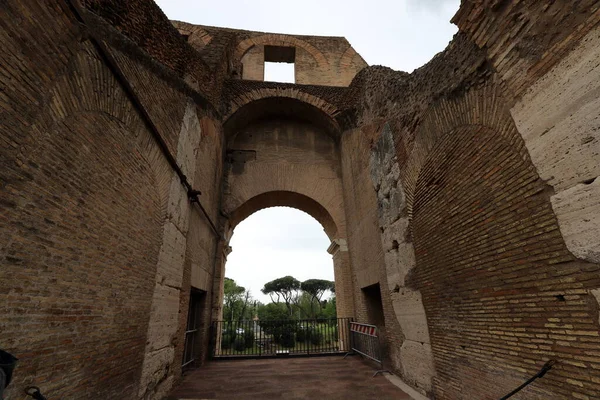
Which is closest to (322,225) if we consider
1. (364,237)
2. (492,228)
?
(364,237)

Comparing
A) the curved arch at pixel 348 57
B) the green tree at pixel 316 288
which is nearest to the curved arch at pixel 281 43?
the curved arch at pixel 348 57

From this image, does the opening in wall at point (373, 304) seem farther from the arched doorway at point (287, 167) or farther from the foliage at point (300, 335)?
the foliage at point (300, 335)

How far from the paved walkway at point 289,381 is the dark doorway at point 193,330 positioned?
323mm

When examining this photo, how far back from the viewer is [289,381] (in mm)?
5035

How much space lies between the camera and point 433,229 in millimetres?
4266

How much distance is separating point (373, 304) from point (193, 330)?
441 cm

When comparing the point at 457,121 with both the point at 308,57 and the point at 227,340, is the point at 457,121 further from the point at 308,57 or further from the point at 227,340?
the point at 308,57

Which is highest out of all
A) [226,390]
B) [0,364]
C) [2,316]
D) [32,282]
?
[32,282]

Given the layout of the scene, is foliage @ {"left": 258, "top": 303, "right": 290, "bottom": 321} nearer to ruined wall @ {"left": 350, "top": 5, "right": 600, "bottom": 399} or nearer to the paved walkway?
the paved walkway

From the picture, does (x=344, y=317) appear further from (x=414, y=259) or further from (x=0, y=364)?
(x=0, y=364)

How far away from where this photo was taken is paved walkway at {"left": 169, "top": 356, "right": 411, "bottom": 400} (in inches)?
170

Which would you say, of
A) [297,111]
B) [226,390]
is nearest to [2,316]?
[226,390]

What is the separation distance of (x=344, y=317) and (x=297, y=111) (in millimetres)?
6717

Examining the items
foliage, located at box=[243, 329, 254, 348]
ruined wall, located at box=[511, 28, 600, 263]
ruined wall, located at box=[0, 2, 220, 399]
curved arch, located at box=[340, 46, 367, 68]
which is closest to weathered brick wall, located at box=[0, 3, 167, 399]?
ruined wall, located at box=[0, 2, 220, 399]
